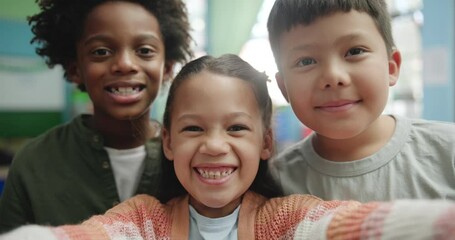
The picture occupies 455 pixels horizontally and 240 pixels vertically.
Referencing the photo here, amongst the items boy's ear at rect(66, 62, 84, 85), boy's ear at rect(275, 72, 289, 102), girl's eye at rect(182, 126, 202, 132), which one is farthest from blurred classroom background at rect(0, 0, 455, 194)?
girl's eye at rect(182, 126, 202, 132)

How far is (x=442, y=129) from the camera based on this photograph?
1.10 metres

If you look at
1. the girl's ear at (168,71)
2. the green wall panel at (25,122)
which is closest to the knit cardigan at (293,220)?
the girl's ear at (168,71)

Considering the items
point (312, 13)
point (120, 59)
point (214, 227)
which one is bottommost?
point (214, 227)

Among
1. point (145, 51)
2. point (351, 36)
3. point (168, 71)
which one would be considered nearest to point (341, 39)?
point (351, 36)

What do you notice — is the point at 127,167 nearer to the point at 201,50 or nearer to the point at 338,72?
the point at 338,72

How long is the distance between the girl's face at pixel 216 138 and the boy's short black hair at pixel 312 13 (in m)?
0.18

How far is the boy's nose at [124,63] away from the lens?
4.16ft

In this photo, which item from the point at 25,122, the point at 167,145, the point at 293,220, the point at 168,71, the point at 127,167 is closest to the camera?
the point at 293,220

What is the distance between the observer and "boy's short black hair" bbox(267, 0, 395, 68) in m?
0.99

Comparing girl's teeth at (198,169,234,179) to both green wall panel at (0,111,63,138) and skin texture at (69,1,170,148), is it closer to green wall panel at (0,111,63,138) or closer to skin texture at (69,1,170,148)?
skin texture at (69,1,170,148)

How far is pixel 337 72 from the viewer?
952mm

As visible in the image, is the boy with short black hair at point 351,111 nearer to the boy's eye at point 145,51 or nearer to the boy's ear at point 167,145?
the boy's ear at point 167,145

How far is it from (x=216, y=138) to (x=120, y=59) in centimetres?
49

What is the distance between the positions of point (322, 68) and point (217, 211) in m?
0.41
